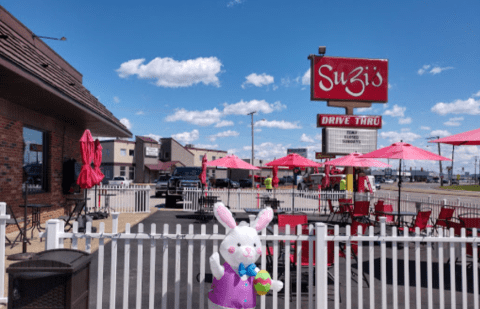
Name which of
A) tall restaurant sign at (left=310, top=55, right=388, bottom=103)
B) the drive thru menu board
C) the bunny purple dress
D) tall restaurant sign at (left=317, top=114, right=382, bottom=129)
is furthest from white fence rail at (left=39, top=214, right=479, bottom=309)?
tall restaurant sign at (left=310, top=55, right=388, bottom=103)

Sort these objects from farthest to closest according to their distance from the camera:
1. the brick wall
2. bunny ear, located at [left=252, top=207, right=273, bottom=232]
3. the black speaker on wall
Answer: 1. the black speaker on wall
2. the brick wall
3. bunny ear, located at [left=252, top=207, right=273, bottom=232]

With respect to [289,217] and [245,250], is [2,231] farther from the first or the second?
[289,217]

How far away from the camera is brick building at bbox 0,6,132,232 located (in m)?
7.49

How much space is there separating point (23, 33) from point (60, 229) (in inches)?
369

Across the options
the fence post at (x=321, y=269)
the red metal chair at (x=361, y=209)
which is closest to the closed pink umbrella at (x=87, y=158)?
the fence post at (x=321, y=269)

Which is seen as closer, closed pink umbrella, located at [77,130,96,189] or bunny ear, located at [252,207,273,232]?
bunny ear, located at [252,207,273,232]

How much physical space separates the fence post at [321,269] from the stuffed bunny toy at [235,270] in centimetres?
66

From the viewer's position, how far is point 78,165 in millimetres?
13445

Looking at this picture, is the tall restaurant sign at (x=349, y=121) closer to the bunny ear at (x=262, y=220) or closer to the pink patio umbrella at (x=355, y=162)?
the pink patio umbrella at (x=355, y=162)

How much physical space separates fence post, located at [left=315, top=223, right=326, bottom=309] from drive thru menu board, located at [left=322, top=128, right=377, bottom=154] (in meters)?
10.6

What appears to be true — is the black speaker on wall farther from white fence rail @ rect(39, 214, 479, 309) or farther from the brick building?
white fence rail @ rect(39, 214, 479, 309)

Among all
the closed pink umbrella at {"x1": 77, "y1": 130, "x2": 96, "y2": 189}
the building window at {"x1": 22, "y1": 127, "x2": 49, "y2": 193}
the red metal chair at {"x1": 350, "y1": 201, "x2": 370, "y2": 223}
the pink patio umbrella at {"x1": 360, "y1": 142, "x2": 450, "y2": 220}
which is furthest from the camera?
the red metal chair at {"x1": 350, "y1": 201, "x2": 370, "y2": 223}

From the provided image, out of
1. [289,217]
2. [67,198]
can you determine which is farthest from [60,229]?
[67,198]

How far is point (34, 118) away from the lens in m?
10.6
